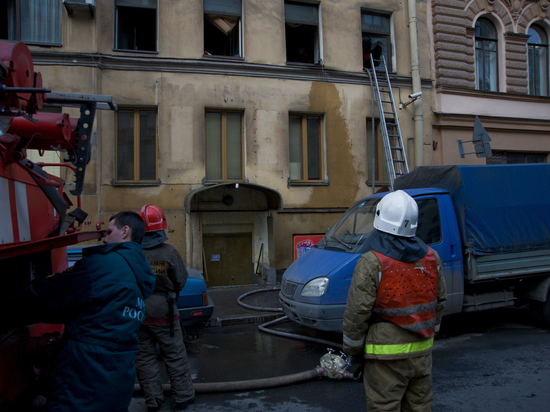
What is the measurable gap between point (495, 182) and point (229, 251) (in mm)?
6972

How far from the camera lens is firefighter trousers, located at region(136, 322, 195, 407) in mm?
3650

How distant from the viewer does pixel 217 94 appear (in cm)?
1035

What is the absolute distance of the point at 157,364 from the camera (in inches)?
148

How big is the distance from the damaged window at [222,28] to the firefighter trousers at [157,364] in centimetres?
855

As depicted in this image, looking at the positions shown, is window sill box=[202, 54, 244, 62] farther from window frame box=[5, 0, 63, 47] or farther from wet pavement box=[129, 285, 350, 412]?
wet pavement box=[129, 285, 350, 412]

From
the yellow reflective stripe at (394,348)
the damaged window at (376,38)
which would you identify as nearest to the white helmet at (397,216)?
the yellow reflective stripe at (394,348)

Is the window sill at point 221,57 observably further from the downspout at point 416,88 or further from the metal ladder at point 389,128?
the downspout at point 416,88

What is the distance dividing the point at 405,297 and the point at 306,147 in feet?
29.0

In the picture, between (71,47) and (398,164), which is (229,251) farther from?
(71,47)

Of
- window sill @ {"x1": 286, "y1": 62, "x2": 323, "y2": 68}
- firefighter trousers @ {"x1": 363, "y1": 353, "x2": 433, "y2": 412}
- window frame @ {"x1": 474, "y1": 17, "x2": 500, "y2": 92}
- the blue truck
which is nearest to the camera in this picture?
firefighter trousers @ {"x1": 363, "y1": 353, "x2": 433, "y2": 412}

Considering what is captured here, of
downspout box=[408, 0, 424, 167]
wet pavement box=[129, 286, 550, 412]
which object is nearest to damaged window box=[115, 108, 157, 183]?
wet pavement box=[129, 286, 550, 412]

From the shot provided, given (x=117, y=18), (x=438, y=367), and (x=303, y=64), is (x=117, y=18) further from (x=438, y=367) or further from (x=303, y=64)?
(x=438, y=367)

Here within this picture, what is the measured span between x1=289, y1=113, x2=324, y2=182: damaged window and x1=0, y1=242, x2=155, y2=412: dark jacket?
896cm

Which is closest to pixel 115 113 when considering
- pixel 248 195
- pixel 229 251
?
pixel 248 195
